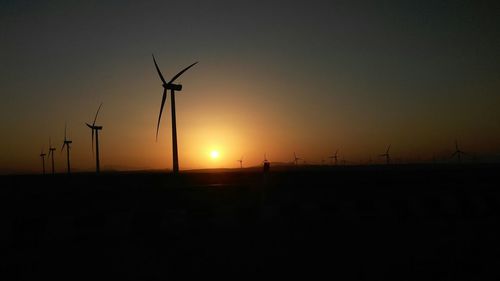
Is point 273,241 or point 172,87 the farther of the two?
point 172,87

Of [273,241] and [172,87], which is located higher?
[172,87]

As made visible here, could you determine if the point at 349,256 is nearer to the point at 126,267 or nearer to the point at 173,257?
the point at 173,257

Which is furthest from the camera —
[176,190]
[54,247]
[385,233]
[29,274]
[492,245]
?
[176,190]

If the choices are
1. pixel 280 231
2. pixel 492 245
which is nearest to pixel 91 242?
pixel 280 231

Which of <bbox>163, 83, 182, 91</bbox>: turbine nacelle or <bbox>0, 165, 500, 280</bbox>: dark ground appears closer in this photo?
<bbox>0, 165, 500, 280</bbox>: dark ground

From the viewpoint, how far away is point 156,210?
17.9 meters

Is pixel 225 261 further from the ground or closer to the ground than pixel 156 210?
closer to the ground

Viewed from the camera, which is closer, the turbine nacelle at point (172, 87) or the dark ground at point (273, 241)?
the dark ground at point (273, 241)

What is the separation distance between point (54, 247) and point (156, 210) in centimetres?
451

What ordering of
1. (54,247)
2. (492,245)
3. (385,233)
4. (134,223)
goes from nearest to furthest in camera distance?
(492,245)
(54,247)
(385,233)
(134,223)

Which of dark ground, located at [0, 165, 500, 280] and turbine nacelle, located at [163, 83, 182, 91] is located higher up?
turbine nacelle, located at [163, 83, 182, 91]

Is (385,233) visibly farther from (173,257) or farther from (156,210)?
(156,210)

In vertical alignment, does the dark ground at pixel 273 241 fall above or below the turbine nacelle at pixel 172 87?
below

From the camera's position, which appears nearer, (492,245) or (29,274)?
(29,274)
